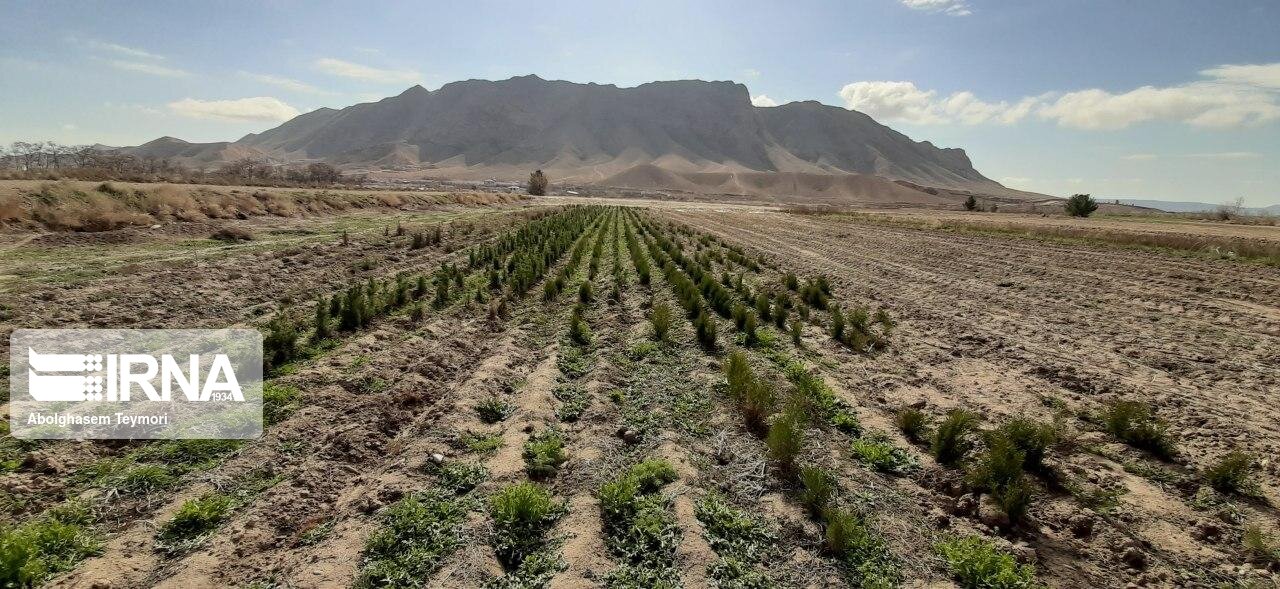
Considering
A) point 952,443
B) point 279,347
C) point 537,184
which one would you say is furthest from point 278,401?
point 537,184

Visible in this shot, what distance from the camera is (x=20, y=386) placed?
19.7 feet

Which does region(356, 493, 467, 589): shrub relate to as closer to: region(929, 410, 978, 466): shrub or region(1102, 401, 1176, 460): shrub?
region(929, 410, 978, 466): shrub

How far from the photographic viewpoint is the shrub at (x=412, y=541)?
3.53m

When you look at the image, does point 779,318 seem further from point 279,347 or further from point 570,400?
point 279,347

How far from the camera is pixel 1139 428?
540 cm

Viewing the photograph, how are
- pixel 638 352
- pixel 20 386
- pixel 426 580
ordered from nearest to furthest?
1. pixel 426 580
2. pixel 20 386
3. pixel 638 352

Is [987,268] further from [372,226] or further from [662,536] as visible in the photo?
[372,226]

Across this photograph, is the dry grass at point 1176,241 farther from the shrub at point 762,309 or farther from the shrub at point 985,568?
the shrub at point 985,568

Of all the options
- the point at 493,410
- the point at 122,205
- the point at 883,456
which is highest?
the point at 122,205

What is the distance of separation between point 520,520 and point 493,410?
2.27 meters

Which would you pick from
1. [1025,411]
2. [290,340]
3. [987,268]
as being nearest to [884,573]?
[1025,411]

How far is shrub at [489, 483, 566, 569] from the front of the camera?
3834 mm

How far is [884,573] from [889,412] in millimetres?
3066

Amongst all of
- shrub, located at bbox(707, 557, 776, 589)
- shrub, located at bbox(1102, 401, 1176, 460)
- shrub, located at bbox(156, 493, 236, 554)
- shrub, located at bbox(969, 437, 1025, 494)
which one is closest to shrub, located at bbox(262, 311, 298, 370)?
shrub, located at bbox(156, 493, 236, 554)
